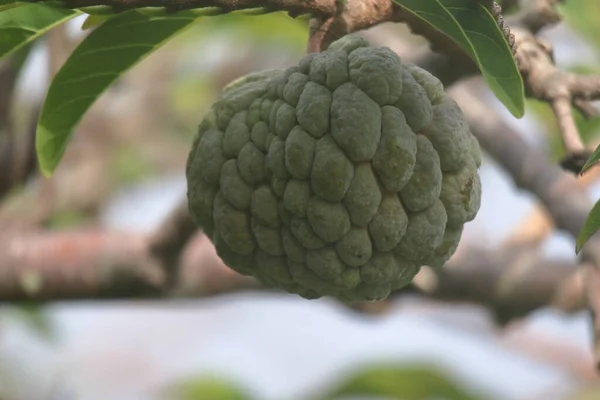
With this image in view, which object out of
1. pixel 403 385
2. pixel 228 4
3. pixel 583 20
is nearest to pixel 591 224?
pixel 228 4

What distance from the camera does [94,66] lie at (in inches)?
48.0

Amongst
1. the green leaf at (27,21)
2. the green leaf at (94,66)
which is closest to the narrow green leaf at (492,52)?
the green leaf at (94,66)

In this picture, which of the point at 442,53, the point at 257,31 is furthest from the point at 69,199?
the point at 442,53

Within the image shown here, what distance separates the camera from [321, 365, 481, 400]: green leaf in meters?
2.74

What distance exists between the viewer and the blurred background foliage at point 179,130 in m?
2.78

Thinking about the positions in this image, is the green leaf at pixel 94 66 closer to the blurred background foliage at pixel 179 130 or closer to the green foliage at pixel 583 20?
the blurred background foliage at pixel 179 130

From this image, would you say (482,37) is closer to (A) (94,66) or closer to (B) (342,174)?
(B) (342,174)

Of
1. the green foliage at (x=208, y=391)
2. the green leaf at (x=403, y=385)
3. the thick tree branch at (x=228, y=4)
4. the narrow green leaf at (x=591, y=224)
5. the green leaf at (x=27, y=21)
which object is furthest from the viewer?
the green foliage at (x=208, y=391)

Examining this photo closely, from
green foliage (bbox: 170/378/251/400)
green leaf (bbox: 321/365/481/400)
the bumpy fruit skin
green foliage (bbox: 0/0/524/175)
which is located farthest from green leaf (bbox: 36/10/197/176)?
green foliage (bbox: 170/378/251/400)

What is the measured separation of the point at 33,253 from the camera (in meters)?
2.29

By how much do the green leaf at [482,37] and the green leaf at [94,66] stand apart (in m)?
0.32

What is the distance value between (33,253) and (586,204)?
53.1 inches

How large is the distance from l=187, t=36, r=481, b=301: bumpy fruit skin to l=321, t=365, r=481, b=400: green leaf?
1.71 metres

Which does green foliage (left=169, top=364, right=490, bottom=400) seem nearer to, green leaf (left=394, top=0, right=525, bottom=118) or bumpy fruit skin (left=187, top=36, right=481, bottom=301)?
bumpy fruit skin (left=187, top=36, right=481, bottom=301)
